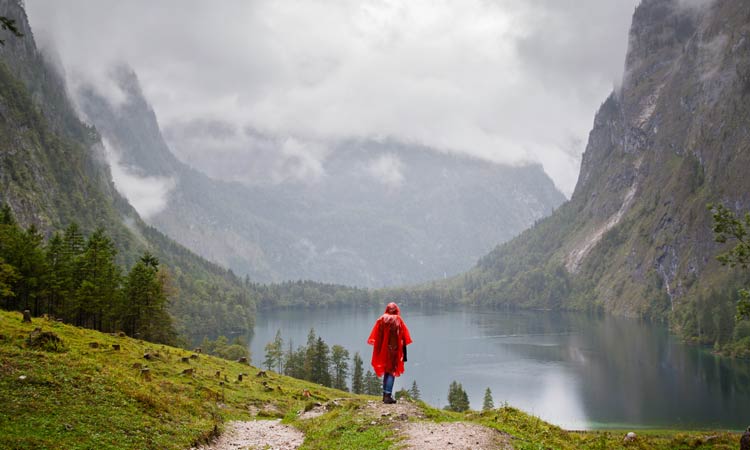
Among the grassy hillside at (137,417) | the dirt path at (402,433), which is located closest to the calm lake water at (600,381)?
the grassy hillside at (137,417)

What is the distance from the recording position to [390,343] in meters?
27.1

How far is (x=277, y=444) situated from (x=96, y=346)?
2174 centimetres

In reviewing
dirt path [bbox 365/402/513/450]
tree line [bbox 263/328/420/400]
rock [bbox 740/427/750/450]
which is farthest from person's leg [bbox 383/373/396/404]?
tree line [bbox 263/328/420/400]

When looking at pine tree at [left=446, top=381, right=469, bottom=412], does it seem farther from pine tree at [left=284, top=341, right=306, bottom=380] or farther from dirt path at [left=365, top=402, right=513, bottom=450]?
dirt path at [left=365, top=402, right=513, bottom=450]

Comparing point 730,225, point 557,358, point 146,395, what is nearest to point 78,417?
point 146,395

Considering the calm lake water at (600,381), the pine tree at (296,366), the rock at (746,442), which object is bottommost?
the calm lake water at (600,381)

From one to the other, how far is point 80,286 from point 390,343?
58689 millimetres

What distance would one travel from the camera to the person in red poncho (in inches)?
1063

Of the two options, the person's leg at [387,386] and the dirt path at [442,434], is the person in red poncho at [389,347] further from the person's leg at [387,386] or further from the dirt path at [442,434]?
the dirt path at [442,434]

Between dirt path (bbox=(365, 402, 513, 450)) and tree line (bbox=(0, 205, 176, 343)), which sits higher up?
tree line (bbox=(0, 205, 176, 343))

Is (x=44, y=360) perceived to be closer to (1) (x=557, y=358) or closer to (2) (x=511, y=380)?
(2) (x=511, y=380)

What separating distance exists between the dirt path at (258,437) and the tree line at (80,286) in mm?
47736

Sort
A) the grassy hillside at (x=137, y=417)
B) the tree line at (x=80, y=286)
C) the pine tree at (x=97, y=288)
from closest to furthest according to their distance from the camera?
1. the grassy hillside at (x=137, y=417)
2. the tree line at (x=80, y=286)
3. the pine tree at (x=97, y=288)

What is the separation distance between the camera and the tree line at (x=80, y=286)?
6912cm
